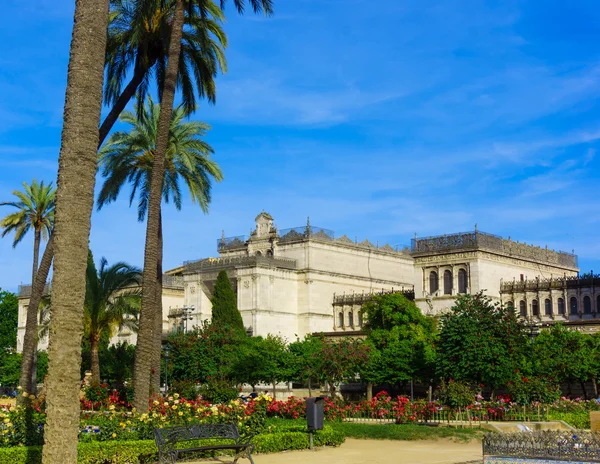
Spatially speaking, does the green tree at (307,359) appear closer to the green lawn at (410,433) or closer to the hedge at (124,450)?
the green lawn at (410,433)

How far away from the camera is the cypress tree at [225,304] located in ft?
191

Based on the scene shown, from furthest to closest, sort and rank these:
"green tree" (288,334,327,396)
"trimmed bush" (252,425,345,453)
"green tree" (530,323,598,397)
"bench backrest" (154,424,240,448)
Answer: "green tree" (288,334,327,396) → "green tree" (530,323,598,397) → "trimmed bush" (252,425,345,453) → "bench backrest" (154,424,240,448)

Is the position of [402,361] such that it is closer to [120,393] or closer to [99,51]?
[120,393]

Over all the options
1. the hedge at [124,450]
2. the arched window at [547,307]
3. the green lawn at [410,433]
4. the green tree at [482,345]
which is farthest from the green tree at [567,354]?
the hedge at [124,450]

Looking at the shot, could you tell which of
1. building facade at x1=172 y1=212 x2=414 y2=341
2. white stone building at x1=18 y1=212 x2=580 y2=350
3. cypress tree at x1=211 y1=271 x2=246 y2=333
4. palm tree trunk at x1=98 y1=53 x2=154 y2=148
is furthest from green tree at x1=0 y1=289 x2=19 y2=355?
palm tree trunk at x1=98 y1=53 x2=154 y2=148

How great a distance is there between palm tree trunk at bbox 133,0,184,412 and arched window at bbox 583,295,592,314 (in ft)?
132

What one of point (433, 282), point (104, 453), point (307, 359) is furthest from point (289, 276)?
point (104, 453)

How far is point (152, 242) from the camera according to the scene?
2502cm

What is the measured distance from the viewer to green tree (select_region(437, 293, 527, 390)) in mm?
31828

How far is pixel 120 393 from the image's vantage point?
35.2 meters

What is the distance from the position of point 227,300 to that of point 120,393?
966 inches

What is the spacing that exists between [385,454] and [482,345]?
13.7m

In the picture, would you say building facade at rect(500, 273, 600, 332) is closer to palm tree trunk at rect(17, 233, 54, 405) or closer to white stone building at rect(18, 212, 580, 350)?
white stone building at rect(18, 212, 580, 350)

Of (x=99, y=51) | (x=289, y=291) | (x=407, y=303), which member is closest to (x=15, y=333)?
(x=289, y=291)
